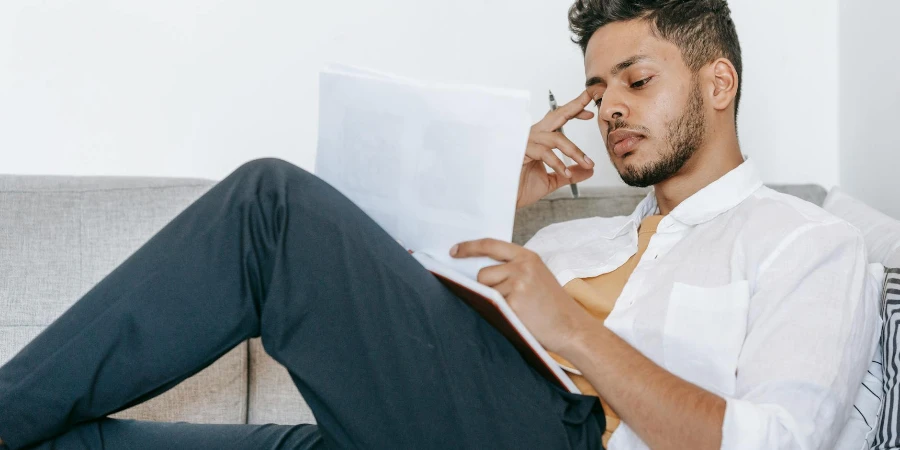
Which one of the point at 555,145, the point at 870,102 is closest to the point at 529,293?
the point at 555,145

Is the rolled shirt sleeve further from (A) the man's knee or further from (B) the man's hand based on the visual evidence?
(A) the man's knee

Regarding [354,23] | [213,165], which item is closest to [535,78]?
[354,23]

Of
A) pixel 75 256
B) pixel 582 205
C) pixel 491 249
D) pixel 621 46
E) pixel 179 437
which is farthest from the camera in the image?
pixel 582 205

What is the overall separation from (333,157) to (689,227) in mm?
594

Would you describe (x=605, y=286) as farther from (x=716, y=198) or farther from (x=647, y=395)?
(x=647, y=395)

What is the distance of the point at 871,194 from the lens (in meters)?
1.96

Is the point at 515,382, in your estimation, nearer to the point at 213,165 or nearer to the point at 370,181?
the point at 370,181

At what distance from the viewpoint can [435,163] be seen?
1052 mm

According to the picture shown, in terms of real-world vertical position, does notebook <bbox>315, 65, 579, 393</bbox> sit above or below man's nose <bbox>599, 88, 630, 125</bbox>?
below

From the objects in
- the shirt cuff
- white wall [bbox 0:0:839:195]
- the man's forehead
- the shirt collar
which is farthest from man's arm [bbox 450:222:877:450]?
white wall [bbox 0:0:839:195]

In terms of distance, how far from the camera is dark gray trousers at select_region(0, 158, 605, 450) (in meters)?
0.97

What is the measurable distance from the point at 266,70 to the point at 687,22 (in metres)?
1.01

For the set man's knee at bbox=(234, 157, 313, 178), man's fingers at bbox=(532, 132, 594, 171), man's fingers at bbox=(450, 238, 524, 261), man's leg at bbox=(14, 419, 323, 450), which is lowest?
man's leg at bbox=(14, 419, 323, 450)

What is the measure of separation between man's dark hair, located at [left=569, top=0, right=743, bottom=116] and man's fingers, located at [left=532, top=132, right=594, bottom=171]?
0.25 metres
